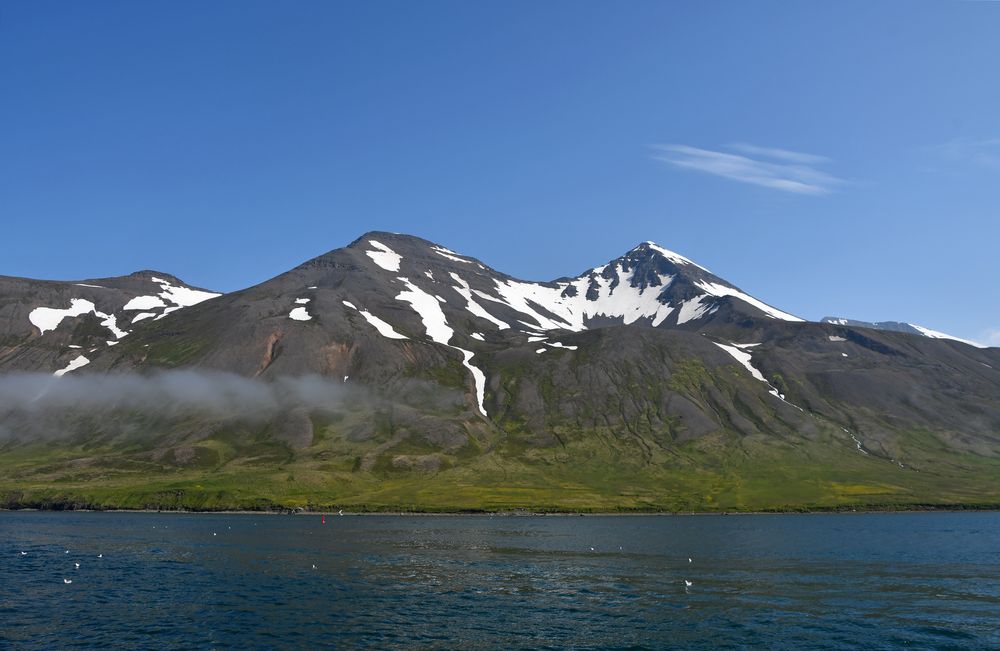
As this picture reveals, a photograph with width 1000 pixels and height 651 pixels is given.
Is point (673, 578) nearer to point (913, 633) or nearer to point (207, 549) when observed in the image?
point (913, 633)

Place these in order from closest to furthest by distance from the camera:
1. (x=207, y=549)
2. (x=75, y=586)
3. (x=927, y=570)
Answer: (x=75, y=586) < (x=927, y=570) < (x=207, y=549)

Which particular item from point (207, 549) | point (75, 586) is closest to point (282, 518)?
point (207, 549)

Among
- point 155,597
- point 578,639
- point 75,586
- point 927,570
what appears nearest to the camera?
point 578,639

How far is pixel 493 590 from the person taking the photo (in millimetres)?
72938

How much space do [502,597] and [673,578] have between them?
2217cm

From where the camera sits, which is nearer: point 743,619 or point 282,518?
point 743,619

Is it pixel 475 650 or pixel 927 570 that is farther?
pixel 927 570

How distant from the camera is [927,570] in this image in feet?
290

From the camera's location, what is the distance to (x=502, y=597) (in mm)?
69250

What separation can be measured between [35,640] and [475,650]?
28.2 metres

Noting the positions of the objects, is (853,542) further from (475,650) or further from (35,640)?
(35,640)

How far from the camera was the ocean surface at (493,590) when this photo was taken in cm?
5381

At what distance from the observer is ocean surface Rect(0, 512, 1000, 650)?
5381 cm

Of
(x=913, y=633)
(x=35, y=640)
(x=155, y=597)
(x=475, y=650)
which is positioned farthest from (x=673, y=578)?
(x=35, y=640)
